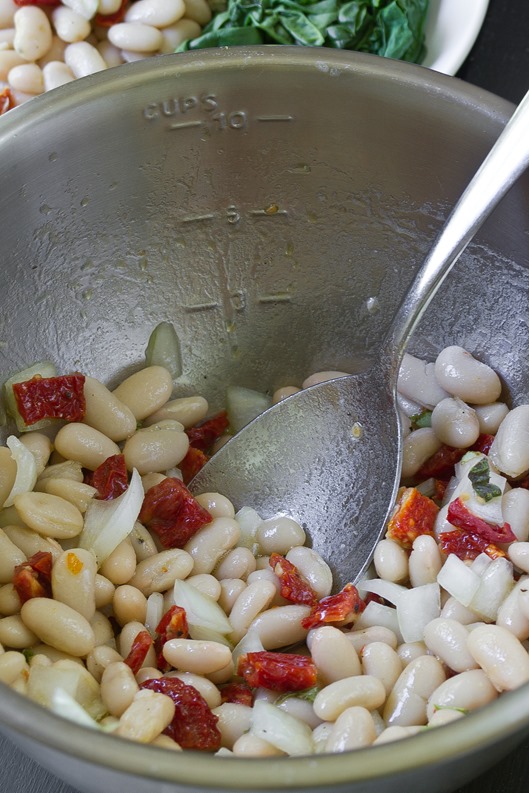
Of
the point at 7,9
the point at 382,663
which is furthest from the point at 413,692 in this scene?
the point at 7,9

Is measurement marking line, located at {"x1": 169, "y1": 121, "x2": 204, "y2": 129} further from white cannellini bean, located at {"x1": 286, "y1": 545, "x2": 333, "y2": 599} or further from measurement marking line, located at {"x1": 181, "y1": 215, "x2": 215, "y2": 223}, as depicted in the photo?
white cannellini bean, located at {"x1": 286, "y1": 545, "x2": 333, "y2": 599}

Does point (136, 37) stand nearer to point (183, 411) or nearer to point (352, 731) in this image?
point (183, 411)

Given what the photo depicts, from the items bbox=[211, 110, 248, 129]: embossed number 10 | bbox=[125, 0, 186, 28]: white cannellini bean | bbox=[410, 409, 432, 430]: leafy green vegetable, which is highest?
bbox=[211, 110, 248, 129]: embossed number 10

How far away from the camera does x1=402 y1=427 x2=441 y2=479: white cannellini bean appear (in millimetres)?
1073

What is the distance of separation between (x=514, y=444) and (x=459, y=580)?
0.17 m

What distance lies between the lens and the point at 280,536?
3.39 ft

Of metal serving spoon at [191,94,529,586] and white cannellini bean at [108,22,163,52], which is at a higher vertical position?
white cannellini bean at [108,22,163,52]

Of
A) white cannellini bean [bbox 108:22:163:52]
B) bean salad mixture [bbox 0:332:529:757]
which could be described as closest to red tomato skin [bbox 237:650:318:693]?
bean salad mixture [bbox 0:332:529:757]

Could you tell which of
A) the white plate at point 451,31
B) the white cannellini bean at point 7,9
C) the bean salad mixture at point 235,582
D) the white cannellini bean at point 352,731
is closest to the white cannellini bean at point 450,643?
the bean salad mixture at point 235,582

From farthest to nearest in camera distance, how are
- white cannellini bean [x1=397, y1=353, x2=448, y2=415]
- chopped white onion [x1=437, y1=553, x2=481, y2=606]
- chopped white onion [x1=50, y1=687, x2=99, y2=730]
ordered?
white cannellini bean [x1=397, y1=353, x2=448, y2=415] < chopped white onion [x1=437, y1=553, x2=481, y2=606] < chopped white onion [x1=50, y1=687, x2=99, y2=730]

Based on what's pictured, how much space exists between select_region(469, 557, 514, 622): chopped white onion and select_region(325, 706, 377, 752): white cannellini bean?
0.59 feet

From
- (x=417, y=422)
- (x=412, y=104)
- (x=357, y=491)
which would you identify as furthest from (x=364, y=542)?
(x=412, y=104)

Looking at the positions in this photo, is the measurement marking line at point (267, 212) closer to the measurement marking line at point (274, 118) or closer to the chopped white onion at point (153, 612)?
the measurement marking line at point (274, 118)

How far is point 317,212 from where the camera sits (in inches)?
43.2
